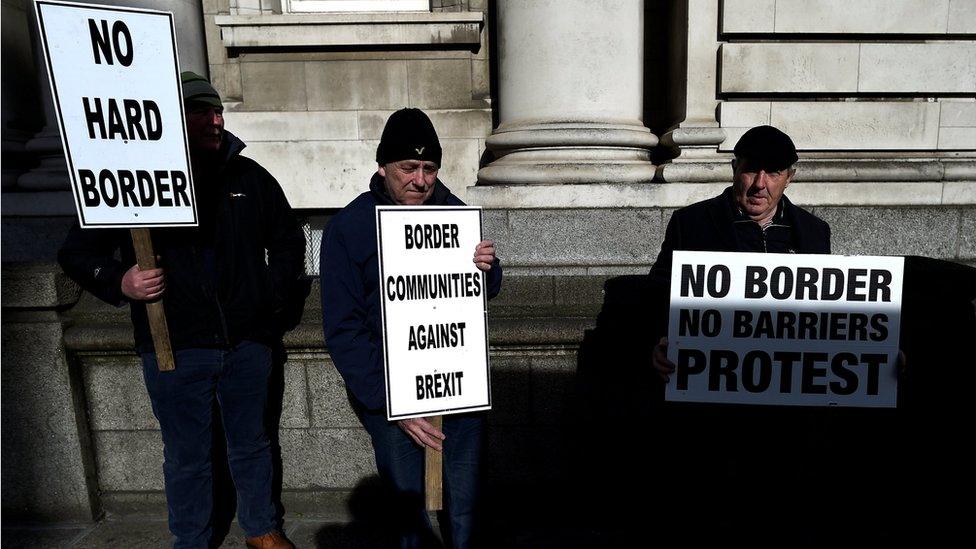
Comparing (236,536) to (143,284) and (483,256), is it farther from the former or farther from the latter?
(483,256)

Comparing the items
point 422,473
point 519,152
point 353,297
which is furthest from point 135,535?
point 519,152

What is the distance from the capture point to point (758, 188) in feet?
7.46

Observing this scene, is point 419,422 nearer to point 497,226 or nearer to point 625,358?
point 625,358

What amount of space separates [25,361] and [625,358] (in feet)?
12.1

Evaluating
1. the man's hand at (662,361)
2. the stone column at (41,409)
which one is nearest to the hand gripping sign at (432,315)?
the man's hand at (662,361)

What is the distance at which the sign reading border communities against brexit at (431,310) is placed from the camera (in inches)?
86.2

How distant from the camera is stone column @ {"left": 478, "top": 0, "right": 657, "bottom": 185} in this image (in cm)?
435

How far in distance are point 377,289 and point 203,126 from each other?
1260 mm

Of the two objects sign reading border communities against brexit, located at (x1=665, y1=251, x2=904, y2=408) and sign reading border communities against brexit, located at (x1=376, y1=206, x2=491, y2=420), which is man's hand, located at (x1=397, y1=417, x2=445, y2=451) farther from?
sign reading border communities against brexit, located at (x1=665, y1=251, x2=904, y2=408)

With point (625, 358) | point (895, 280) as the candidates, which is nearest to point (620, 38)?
point (625, 358)

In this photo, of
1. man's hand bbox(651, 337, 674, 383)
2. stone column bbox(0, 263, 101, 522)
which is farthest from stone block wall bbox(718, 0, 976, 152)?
stone column bbox(0, 263, 101, 522)

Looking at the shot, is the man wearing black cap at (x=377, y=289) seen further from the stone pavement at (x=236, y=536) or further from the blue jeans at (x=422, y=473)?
the stone pavement at (x=236, y=536)

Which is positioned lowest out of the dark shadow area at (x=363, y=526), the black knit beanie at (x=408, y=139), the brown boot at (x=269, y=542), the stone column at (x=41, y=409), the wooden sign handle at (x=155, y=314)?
the dark shadow area at (x=363, y=526)

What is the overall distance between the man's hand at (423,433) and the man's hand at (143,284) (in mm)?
1316
